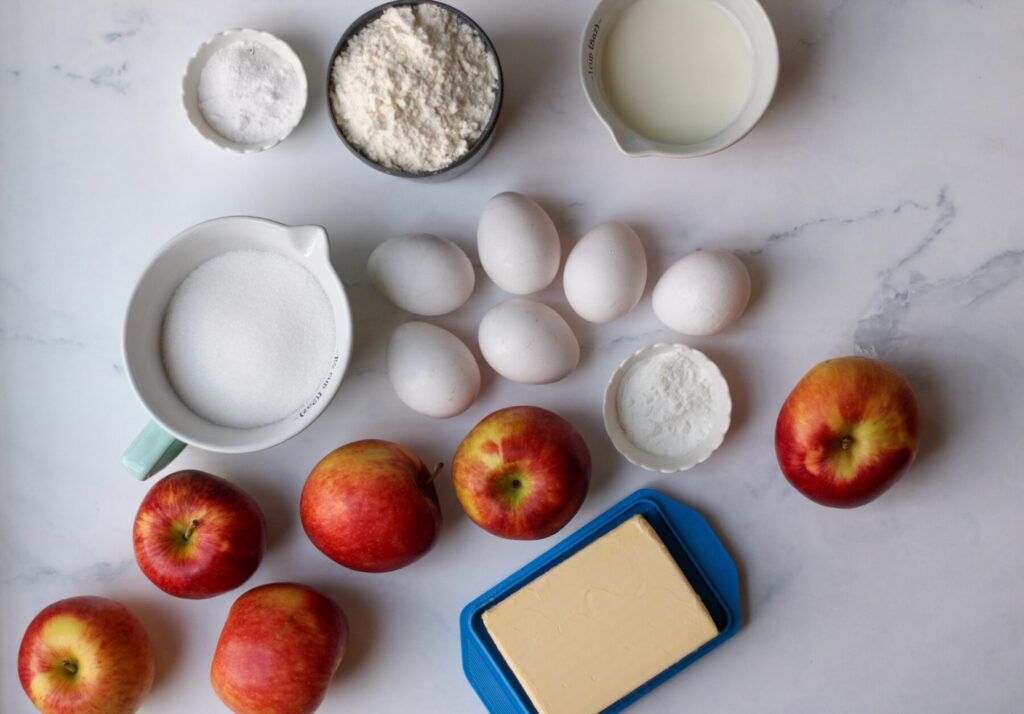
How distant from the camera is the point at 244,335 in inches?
35.3

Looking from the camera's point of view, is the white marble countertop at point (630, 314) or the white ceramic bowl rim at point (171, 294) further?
the white marble countertop at point (630, 314)

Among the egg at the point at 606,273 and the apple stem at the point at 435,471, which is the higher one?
the egg at the point at 606,273

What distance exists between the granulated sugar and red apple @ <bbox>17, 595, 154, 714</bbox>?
0.94ft

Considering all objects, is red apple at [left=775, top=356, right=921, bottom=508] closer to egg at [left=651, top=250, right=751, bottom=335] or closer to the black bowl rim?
egg at [left=651, top=250, right=751, bottom=335]

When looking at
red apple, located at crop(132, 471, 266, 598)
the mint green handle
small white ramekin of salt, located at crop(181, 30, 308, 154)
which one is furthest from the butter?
small white ramekin of salt, located at crop(181, 30, 308, 154)

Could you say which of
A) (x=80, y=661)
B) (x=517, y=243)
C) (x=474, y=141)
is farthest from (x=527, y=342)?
(x=80, y=661)

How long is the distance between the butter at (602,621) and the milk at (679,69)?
48 centimetres

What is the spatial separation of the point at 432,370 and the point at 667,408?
288mm

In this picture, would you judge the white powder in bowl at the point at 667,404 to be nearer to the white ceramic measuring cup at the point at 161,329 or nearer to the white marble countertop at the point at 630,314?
the white marble countertop at the point at 630,314

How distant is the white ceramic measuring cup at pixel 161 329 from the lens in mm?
878

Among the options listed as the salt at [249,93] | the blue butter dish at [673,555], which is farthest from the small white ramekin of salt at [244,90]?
the blue butter dish at [673,555]

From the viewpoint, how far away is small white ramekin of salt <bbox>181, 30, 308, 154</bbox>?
3.17ft

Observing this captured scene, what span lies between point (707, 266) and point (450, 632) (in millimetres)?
551

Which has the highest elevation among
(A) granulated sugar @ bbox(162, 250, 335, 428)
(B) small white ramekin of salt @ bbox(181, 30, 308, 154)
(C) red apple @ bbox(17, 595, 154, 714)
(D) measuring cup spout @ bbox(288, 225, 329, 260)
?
(B) small white ramekin of salt @ bbox(181, 30, 308, 154)
